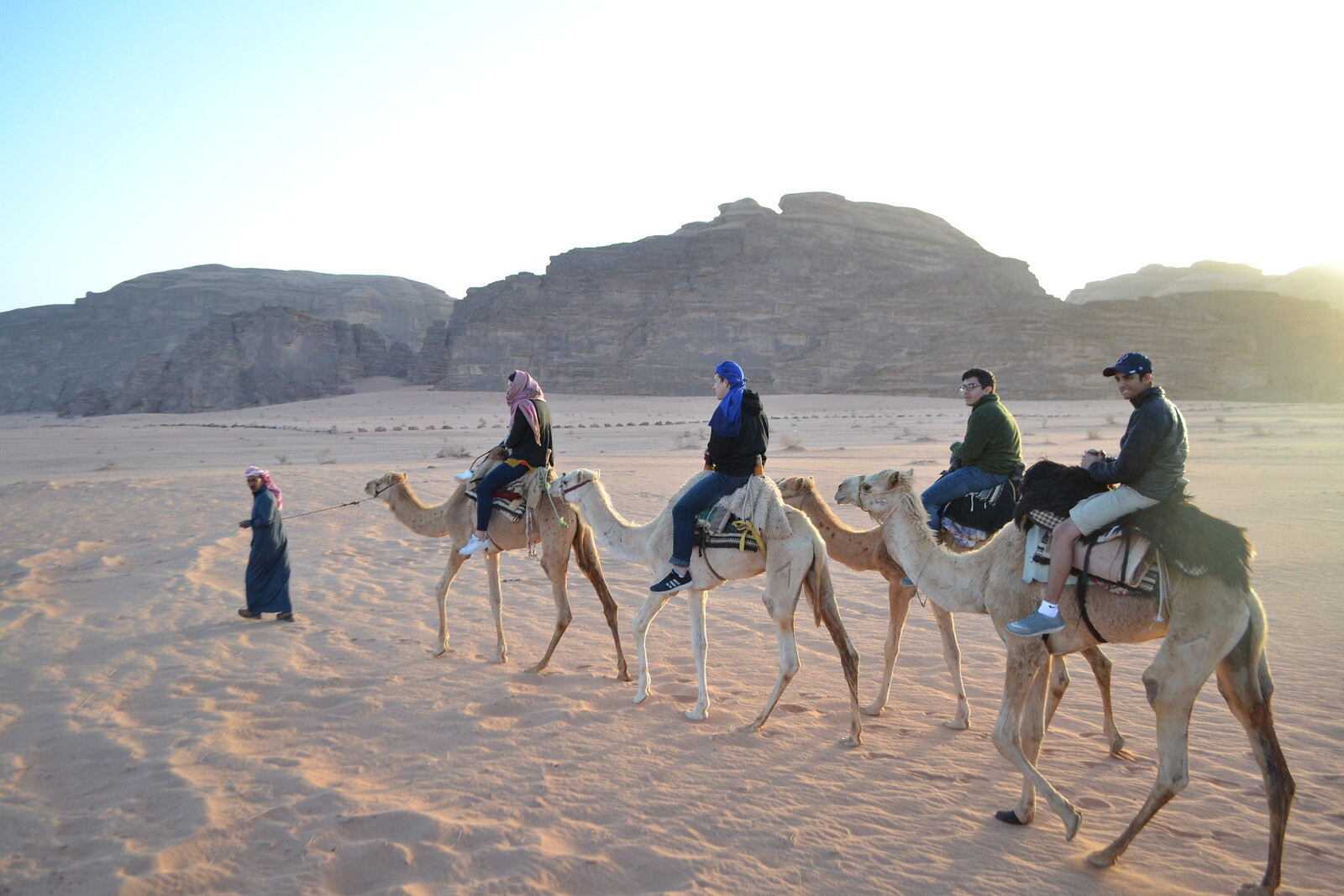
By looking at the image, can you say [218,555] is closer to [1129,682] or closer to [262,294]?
[1129,682]

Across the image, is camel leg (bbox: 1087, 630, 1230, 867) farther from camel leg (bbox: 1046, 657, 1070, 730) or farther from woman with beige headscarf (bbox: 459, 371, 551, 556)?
woman with beige headscarf (bbox: 459, 371, 551, 556)

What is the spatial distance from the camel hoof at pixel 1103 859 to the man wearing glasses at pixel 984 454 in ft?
9.01

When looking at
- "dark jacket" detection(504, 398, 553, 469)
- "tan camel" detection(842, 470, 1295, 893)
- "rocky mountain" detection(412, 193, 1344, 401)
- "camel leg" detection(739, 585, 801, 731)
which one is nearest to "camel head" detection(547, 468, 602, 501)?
"dark jacket" detection(504, 398, 553, 469)

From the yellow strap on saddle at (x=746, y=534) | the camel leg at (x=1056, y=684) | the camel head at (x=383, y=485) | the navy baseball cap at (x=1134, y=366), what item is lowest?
the camel leg at (x=1056, y=684)

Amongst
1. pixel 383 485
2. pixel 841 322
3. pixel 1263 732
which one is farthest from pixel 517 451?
pixel 841 322

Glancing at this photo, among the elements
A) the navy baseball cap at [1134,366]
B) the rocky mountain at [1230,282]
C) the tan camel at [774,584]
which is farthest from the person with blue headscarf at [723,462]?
the rocky mountain at [1230,282]

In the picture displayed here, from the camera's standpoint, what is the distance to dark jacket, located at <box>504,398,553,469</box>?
7387 millimetres

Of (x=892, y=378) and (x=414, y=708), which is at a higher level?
(x=892, y=378)

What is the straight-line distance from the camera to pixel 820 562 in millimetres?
5844

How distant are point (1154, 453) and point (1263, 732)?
1.41m

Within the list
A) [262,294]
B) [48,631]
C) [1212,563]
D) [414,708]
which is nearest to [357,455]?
[48,631]

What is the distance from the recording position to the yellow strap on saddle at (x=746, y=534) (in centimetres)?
590

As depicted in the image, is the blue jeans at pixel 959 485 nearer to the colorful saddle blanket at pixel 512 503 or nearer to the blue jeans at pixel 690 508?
the blue jeans at pixel 690 508

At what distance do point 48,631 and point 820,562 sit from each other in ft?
24.5
